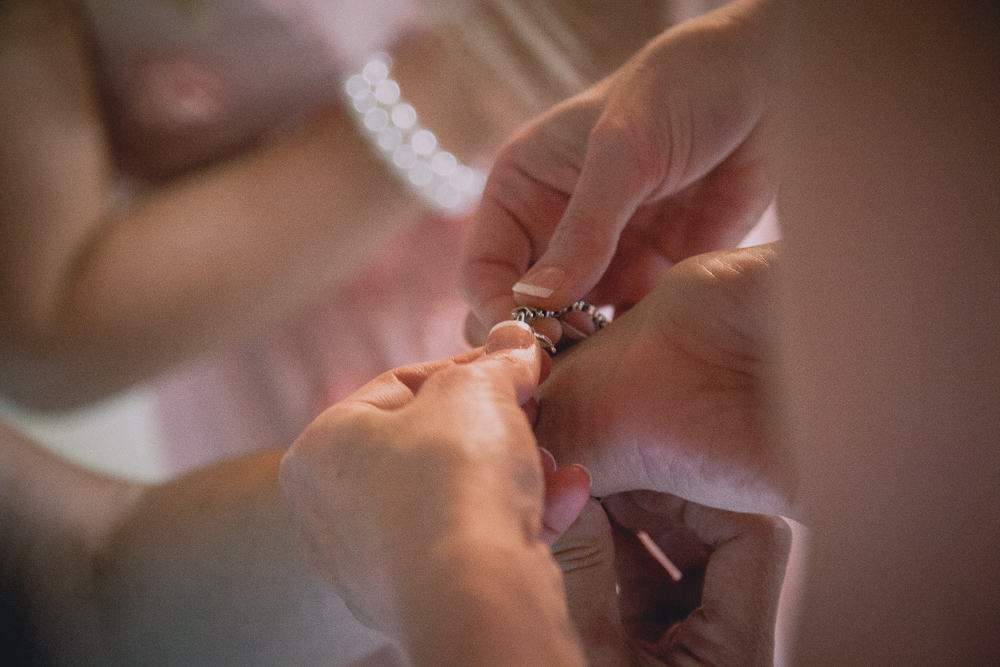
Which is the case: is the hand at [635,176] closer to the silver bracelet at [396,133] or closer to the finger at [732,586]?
the finger at [732,586]

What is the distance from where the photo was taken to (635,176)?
0.60 meters

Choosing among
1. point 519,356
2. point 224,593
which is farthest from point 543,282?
point 224,593

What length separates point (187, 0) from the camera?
3.22ft

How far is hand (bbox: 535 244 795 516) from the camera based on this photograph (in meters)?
0.47

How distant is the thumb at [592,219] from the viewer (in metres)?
0.59

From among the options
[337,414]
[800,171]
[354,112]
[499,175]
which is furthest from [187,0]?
[800,171]

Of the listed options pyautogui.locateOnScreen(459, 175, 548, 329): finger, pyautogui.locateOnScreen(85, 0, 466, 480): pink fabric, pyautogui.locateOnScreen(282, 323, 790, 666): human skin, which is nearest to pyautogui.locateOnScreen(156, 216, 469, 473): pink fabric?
pyautogui.locateOnScreen(85, 0, 466, 480): pink fabric

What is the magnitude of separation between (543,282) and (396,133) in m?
0.62

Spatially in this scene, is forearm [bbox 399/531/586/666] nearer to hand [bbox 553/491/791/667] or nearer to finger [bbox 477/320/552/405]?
finger [bbox 477/320/552/405]

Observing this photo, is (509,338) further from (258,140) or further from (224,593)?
(258,140)

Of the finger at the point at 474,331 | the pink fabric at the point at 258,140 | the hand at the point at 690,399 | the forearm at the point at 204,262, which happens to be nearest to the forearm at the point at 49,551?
the forearm at the point at 204,262

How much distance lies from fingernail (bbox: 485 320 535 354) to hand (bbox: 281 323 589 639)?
2.0 inches

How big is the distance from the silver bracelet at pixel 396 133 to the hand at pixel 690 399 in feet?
2.12

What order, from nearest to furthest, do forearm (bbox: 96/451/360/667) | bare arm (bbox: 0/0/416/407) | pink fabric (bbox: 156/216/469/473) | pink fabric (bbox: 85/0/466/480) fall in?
1. forearm (bbox: 96/451/360/667)
2. bare arm (bbox: 0/0/416/407)
3. pink fabric (bbox: 85/0/466/480)
4. pink fabric (bbox: 156/216/469/473)
